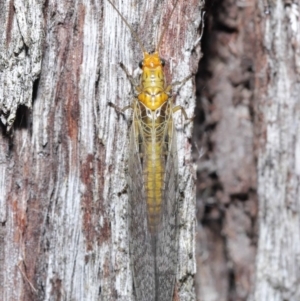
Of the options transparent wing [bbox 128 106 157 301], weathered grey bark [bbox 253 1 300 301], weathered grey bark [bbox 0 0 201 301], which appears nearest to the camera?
weathered grey bark [bbox 0 0 201 301]

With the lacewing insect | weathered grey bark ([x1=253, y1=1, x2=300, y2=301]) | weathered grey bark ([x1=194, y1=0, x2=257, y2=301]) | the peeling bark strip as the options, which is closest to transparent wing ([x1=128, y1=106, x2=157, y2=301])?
the lacewing insect

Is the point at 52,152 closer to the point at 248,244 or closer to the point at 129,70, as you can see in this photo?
the point at 129,70

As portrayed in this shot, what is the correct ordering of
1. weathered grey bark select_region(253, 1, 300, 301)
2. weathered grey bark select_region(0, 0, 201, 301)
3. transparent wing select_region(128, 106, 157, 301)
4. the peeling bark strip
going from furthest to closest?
weathered grey bark select_region(253, 1, 300, 301)
transparent wing select_region(128, 106, 157, 301)
weathered grey bark select_region(0, 0, 201, 301)
the peeling bark strip

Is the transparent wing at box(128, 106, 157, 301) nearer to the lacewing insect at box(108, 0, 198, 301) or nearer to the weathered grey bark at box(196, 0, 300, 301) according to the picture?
the lacewing insect at box(108, 0, 198, 301)

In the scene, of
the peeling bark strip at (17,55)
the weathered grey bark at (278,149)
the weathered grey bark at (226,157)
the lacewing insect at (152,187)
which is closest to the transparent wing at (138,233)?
the lacewing insect at (152,187)

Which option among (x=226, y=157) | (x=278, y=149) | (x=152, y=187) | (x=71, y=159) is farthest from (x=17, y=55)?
(x=278, y=149)

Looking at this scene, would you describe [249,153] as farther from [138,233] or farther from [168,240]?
[138,233]

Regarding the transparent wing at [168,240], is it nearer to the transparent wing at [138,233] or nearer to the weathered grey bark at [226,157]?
the transparent wing at [138,233]
